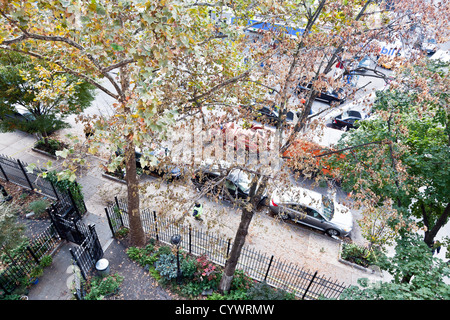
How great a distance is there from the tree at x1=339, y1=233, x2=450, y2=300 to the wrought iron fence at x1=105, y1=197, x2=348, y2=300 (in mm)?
3108

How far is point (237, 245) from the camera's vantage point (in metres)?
8.05

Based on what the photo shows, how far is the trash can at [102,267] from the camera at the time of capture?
8.83 metres

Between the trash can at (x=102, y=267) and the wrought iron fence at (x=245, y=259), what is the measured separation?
1.42 m

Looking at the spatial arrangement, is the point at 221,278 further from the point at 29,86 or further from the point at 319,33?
the point at 29,86

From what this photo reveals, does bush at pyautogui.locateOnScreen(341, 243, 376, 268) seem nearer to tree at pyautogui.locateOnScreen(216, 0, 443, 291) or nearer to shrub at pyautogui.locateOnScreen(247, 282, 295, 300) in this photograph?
shrub at pyautogui.locateOnScreen(247, 282, 295, 300)

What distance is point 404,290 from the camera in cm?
544

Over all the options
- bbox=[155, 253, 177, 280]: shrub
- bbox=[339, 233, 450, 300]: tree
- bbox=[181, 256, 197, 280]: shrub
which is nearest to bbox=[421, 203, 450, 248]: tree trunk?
bbox=[339, 233, 450, 300]: tree

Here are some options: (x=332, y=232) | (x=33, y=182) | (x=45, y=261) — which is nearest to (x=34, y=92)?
(x=33, y=182)

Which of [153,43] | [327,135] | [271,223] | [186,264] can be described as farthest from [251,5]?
[327,135]

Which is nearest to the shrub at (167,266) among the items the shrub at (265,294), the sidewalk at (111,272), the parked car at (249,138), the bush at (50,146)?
the sidewalk at (111,272)

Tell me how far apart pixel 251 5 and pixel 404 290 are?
713 cm

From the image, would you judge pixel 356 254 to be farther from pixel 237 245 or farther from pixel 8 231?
pixel 8 231

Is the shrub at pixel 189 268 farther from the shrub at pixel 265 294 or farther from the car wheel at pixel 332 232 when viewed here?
the car wheel at pixel 332 232
